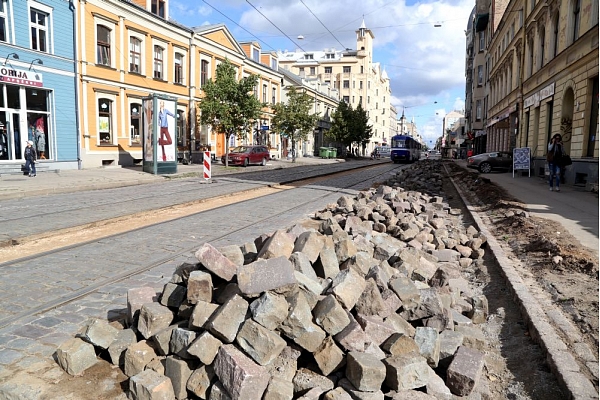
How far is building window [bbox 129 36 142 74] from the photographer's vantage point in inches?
1118

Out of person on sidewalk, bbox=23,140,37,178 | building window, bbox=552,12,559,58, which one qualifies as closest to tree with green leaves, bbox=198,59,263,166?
person on sidewalk, bbox=23,140,37,178

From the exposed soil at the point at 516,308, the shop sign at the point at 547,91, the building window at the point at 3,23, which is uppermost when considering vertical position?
the building window at the point at 3,23

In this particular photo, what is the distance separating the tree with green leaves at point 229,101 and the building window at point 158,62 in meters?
3.58

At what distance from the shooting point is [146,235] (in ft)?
26.3

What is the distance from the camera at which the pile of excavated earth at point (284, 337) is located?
9.67 feet

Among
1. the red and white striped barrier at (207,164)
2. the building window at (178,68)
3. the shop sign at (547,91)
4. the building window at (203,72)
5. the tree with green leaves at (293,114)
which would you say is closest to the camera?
the red and white striped barrier at (207,164)

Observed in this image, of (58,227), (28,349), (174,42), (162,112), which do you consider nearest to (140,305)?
(28,349)

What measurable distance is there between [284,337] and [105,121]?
26.7 m

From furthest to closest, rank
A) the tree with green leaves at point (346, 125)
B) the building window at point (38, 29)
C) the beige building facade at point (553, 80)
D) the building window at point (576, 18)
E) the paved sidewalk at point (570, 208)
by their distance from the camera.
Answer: the tree with green leaves at point (346, 125), the building window at point (38, 29), the building window at point (576, 18), the beige building facade at point (553, 80), the paved sidewalk at point (570, 208)

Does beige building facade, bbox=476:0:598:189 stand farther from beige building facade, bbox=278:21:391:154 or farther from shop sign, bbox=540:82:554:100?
beige building facade, bbox=278:21:391:154

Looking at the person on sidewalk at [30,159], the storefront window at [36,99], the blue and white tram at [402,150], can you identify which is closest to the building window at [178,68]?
the storefront window at [36,99]

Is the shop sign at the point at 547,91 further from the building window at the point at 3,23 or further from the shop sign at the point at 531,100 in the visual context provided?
the building window at the point at 3,23

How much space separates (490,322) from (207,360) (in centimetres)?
302

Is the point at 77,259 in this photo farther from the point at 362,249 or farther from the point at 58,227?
the point at 362,249
